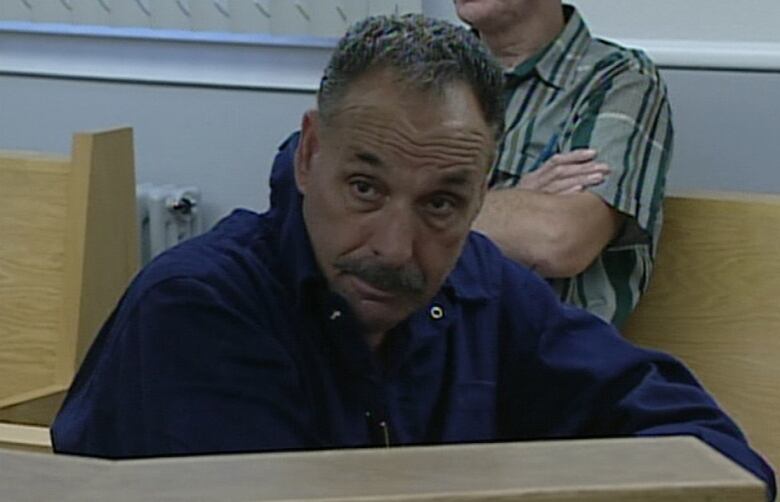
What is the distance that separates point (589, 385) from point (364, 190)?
32 centimetres

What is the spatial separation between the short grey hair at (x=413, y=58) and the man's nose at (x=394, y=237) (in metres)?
0.09

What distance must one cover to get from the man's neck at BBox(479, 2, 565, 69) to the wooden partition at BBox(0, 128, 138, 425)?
59cm

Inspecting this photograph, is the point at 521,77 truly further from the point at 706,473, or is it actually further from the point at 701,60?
the point at 706,473

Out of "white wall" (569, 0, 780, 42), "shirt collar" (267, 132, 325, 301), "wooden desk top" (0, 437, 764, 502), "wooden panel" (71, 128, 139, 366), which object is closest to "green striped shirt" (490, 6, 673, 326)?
"white wall" (569, 0, 780, 42)

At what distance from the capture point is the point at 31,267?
2.15 metres

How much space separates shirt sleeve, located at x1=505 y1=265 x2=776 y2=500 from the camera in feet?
3.85

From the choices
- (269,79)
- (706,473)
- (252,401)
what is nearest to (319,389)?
(252,401)

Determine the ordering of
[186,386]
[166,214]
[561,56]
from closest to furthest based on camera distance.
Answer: [186,386], [561,56], [166,214]

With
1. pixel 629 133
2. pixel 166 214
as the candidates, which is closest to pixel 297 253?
pixel 629 133

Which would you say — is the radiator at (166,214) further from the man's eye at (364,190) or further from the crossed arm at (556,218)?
the man's eye at (364,190)

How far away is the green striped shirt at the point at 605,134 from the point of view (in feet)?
6.20

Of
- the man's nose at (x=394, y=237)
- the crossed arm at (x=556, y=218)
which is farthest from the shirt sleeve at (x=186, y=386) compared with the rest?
the crossed arm at (x=556, y=218)

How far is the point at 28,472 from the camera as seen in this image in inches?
17.8

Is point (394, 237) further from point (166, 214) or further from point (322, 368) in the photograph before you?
point (166, 214)
